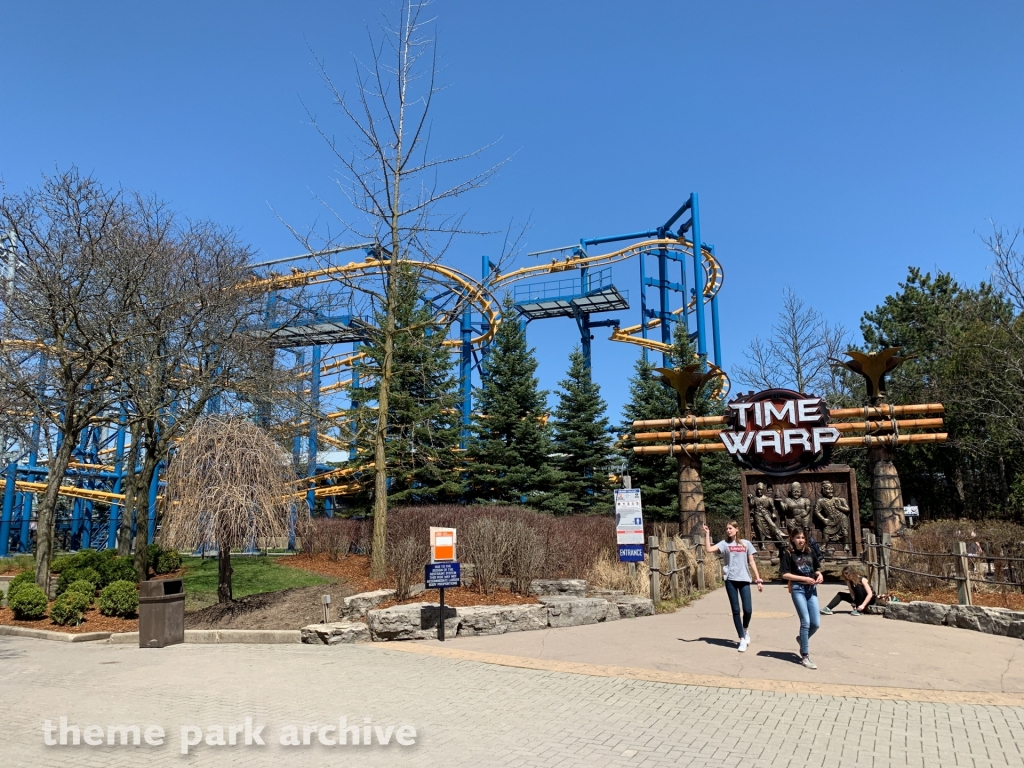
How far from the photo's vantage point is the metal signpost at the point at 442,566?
10.3 m

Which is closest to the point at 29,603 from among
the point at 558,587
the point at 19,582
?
the point at 19,582

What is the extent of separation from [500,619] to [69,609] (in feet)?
26.8

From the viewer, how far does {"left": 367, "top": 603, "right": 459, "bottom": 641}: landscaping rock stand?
10.7 meters

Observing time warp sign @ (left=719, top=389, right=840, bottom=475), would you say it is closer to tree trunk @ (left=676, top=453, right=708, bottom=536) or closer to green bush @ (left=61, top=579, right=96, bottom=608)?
tree trunk @ (left=676, top=453, right=708, bottom=536)

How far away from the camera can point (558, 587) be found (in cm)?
1322

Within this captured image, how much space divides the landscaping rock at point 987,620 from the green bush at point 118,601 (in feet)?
47.8

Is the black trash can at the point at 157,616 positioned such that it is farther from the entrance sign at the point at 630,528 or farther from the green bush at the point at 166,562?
the green bush at the point at 166,562

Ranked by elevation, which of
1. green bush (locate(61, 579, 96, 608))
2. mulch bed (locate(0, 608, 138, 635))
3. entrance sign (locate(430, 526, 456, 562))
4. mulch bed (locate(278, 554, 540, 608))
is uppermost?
entrance sign (locate(430, 526, 456, 562))

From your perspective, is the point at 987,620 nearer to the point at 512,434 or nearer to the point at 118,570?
the point at 118,570

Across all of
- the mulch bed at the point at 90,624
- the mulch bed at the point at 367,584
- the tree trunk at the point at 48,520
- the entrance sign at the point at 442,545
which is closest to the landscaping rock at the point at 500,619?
the mulch bed at the point at 367,584

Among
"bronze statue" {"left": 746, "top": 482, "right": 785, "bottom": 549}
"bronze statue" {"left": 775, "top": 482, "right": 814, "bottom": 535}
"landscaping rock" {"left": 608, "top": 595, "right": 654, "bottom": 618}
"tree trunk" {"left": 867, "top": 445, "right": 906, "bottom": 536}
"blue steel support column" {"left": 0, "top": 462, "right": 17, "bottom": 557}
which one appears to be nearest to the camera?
"landscaping rock" {"left": 608, "top": 595, "right": 654, "bottom": 618}

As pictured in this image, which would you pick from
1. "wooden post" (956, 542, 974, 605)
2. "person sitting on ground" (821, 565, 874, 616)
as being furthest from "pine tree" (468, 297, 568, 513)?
"wooden post" (956, 542, 974, 605)

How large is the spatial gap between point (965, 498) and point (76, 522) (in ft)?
149

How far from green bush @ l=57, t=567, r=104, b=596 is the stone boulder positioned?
742cm
